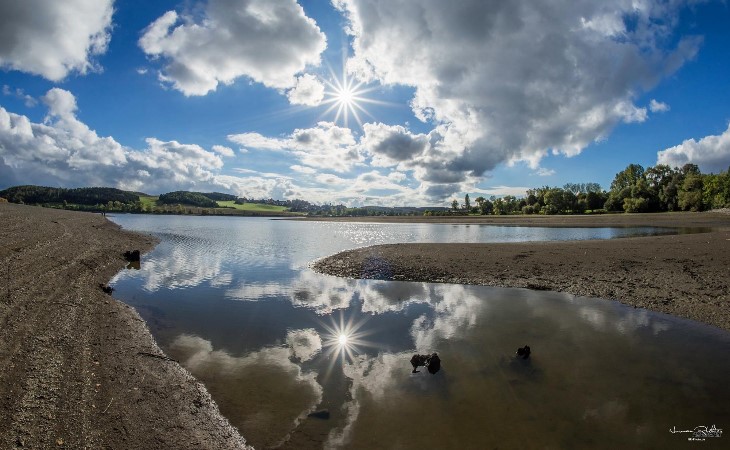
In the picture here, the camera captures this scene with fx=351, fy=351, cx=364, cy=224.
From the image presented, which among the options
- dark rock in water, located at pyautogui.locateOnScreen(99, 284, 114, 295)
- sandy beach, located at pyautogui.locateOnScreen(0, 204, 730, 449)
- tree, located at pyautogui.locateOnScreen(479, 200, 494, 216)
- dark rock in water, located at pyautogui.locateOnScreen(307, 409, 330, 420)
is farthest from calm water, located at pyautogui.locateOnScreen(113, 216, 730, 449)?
tree, located at pyautogui.locateOnScreen(479, 200, 494, 216)

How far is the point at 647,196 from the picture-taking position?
389 feet

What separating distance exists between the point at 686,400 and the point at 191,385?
42.9 ft

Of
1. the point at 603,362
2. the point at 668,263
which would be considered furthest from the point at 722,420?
the point at 668,263

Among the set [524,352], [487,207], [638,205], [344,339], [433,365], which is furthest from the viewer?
[487,207]

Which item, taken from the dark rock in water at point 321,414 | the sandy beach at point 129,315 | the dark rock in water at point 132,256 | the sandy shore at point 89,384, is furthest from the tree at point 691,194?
the sandy shore at point 89,384

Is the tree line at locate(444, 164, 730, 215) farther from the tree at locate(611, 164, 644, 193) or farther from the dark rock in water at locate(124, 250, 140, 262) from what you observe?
the dark rock in water at locate(124, 250, 140, 262)

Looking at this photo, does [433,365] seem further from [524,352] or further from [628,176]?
[628,176]

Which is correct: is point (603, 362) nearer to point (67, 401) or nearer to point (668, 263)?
point (67, 401)

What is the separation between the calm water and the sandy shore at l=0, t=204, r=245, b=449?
2.68ft

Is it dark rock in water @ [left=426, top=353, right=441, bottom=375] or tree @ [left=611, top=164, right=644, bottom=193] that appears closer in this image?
dark rock in water @ [left=426, top=353, right=441, bottom=375]

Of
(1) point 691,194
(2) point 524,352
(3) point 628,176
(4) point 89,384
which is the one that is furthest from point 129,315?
(3) point 628,176

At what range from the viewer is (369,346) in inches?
508

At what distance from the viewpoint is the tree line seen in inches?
3863

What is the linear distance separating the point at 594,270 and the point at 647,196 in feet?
410
